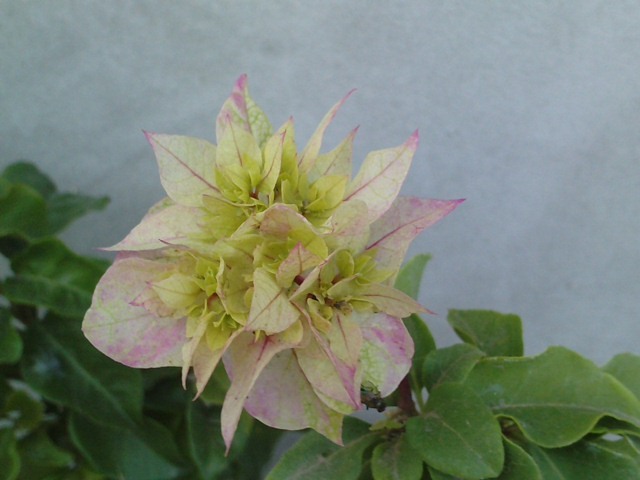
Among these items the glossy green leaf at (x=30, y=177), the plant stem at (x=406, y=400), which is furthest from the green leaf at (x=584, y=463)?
the glossy green leaf at (x=30, y=177)

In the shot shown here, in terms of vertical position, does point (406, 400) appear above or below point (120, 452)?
above

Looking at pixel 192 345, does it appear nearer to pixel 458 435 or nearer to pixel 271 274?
pixel 271 274

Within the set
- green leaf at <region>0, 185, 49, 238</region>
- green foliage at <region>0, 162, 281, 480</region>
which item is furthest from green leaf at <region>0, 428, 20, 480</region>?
green leaf at <region>0, 185, 49, 238</region>

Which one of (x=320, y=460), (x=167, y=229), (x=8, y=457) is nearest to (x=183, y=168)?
(x=167, y=229)

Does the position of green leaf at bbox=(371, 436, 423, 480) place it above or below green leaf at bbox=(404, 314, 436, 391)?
below

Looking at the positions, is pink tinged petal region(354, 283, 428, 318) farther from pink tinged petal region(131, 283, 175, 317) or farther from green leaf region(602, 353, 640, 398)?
green leaf region(602, 353, 640, 398)
